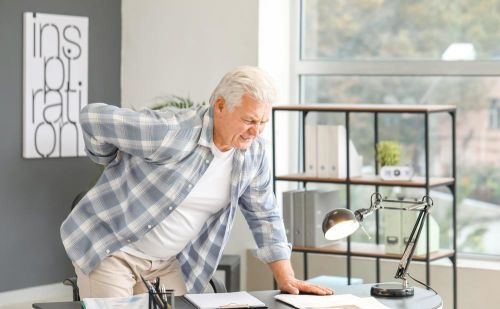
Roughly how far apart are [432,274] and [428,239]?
614mm

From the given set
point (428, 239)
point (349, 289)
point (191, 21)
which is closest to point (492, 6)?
point (428, 239)

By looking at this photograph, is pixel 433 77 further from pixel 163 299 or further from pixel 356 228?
pixel 163 299

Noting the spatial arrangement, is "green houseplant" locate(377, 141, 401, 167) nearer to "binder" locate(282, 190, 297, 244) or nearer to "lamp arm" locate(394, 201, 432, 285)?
"binder" locate(282, 190, 297, 244)

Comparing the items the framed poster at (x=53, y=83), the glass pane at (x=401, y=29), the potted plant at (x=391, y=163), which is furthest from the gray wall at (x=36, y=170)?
the potted plant at (x=391, y=163)

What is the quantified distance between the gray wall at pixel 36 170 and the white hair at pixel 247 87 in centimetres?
261

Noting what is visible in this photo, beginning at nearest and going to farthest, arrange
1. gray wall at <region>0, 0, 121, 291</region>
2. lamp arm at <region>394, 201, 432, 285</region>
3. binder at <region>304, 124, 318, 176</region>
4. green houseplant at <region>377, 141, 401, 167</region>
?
lamp arm at <region>394, 201, 432, 285</region>, green houseplant at <region>377, 141, 401, 167</region>, binder at <region>304, 124, 318, 176</region>, gray wall at <region>0, 0, 121, 291</region>

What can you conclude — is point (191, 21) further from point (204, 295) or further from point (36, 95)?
→ point (204, 295)

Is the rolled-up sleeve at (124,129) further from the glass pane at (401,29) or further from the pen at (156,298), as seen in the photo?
the glass pane at (401,29)

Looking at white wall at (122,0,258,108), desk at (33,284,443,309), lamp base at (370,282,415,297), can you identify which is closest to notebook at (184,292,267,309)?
desk at (33,284,443,309)

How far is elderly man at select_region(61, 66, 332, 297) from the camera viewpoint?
302cm

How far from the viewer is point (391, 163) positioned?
4.79 metres

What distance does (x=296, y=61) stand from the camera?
5691 millimetres

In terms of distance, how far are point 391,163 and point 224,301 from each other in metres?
2.04

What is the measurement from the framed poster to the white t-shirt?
2385mm
